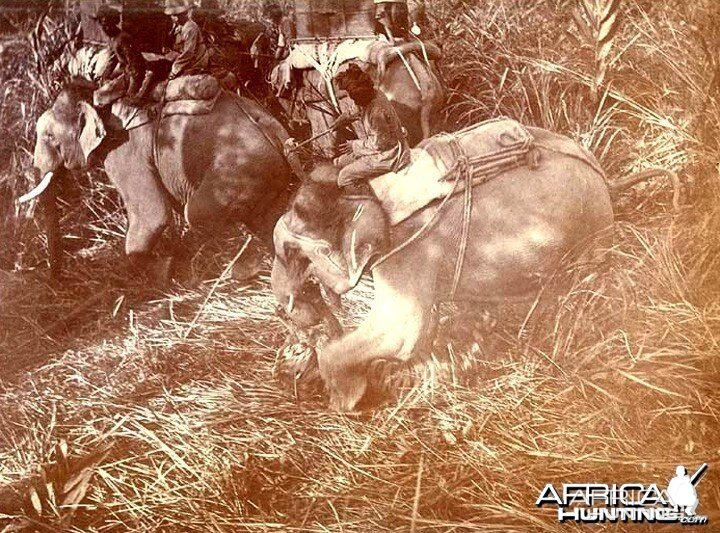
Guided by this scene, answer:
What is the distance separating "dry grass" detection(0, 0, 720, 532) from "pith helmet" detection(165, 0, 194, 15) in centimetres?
61

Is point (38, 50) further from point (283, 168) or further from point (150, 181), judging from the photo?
point (283, 168)

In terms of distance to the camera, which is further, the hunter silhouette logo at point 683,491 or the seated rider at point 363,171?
the hunter silhouette logo at point 683,491

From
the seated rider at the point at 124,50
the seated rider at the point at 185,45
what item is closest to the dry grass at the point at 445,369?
the seated rider at the point at 124,50

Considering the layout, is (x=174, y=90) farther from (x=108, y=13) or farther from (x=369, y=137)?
(x=369, y=137)

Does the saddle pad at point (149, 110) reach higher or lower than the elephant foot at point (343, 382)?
higher

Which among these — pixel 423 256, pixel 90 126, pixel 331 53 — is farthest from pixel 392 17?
pixel 90 126

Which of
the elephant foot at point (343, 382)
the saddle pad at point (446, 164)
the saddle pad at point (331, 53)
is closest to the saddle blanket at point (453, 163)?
the saddle pad at point (446, 164)

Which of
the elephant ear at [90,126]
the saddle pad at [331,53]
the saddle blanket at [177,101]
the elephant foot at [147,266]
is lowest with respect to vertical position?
the elephant foot at [147,266]

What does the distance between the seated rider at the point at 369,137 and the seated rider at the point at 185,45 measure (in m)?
0.53

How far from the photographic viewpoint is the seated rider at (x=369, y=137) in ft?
10.9

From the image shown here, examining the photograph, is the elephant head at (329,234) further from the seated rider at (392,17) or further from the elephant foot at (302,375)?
the seated rider at (392,17)

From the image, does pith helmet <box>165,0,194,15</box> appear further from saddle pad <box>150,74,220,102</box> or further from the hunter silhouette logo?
the hunter silhouette logo

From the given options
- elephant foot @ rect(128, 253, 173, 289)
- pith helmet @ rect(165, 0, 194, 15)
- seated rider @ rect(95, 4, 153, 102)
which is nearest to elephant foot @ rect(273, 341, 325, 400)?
elephant foot @ rect(128, 253, 173, 289)

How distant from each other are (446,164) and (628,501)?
1.49m
